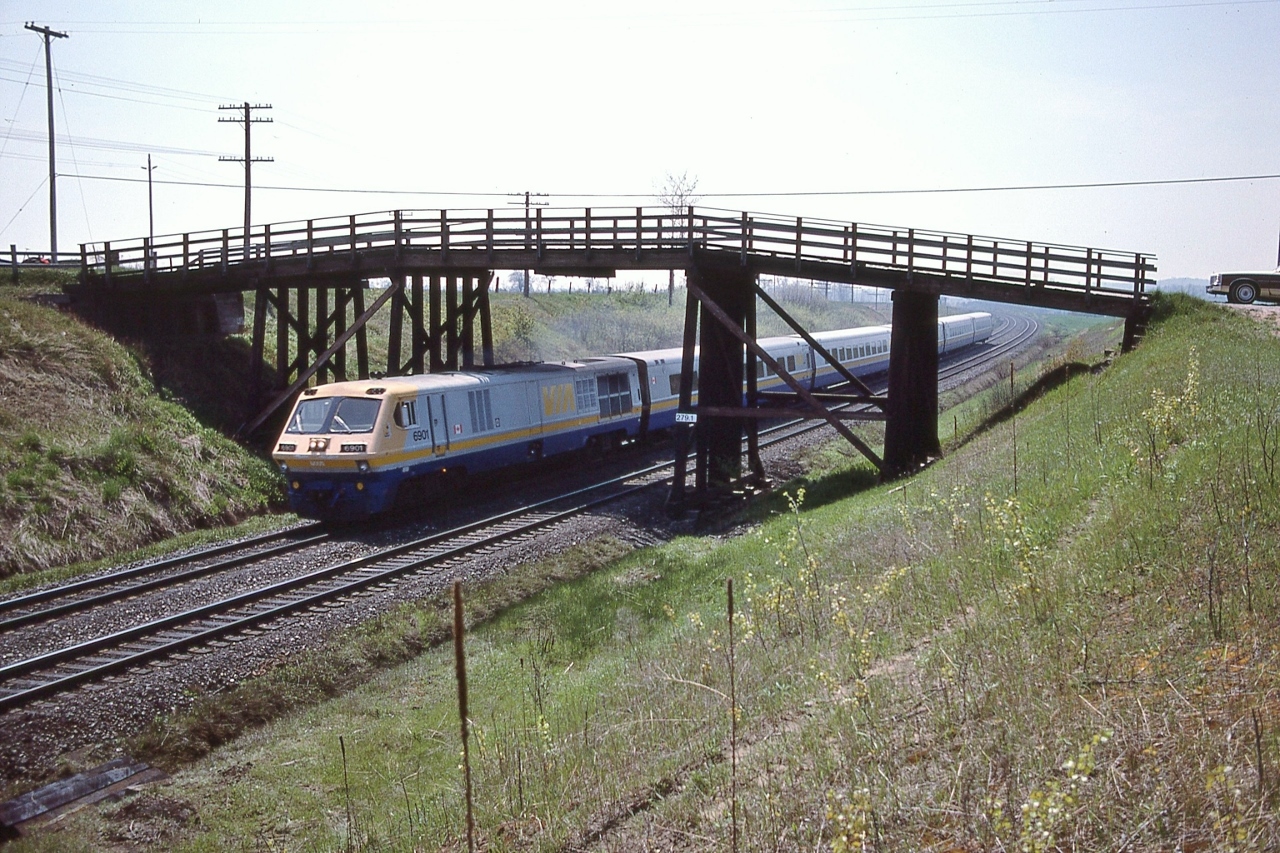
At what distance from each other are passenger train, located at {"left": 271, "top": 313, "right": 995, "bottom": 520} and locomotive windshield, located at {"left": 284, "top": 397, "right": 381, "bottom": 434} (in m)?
0.02

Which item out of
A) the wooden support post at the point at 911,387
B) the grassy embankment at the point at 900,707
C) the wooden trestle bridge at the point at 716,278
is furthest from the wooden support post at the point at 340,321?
the grassy embankment at the point at 900,707

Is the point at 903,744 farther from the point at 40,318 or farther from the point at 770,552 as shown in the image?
the point at 40,318

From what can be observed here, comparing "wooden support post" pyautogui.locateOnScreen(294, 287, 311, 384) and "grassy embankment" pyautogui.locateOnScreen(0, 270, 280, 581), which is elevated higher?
"wooden support post" pyautogui.locateOnScreen(294, 287, 311, 384)

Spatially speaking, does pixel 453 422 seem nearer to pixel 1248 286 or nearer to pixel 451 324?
pixel 451 324

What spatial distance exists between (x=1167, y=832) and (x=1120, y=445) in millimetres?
7961

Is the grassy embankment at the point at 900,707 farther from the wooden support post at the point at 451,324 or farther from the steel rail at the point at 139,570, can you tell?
the wooden support post at the point at 451,324

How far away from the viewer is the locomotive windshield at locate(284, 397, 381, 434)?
17359mm

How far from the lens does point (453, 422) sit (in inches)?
744

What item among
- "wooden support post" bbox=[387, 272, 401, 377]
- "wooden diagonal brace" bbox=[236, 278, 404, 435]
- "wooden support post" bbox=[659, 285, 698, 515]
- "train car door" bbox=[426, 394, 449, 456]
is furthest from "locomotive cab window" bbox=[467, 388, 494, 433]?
"wooden diagonal brace" bbox=[236, 278, 404, 435]

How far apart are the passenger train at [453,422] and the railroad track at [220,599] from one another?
3.47 feet

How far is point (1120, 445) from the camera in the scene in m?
10.6

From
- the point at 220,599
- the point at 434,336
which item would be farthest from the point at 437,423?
the point at 434,336

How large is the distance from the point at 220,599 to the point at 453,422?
22.4 ft

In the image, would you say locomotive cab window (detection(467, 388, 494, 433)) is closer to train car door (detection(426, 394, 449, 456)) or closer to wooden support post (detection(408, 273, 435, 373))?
train car door (detection(426, 394, 449, 456))
